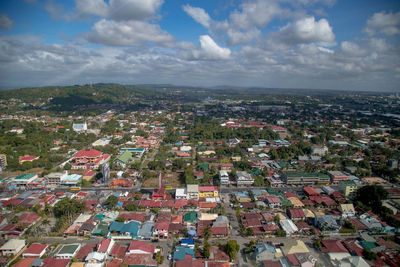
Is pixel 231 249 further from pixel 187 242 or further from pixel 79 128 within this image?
pixel 79 128

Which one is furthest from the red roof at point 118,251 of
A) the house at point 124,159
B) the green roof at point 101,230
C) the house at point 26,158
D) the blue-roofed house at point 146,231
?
the house at point 26,158

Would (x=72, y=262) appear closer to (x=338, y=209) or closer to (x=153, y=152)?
(x=338, y=209)

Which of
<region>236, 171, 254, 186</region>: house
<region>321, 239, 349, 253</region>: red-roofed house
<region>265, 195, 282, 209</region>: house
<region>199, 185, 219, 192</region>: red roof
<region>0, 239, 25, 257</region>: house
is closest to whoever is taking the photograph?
<region>0, 239, 25, 257</region>: house

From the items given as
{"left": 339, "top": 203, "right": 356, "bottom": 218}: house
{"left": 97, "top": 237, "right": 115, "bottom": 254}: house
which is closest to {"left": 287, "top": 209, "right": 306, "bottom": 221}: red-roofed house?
{"left": 339, "top": 203, "right": 356, "bottom": 218}: house

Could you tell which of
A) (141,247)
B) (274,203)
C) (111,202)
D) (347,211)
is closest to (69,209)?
(111,202)

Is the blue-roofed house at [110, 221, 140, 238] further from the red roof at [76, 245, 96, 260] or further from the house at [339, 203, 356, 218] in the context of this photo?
the house at [339, 203, 356, 218]

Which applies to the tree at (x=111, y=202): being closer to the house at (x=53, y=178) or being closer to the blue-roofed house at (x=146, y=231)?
the blue-roofed house at (x=146, y=231)
